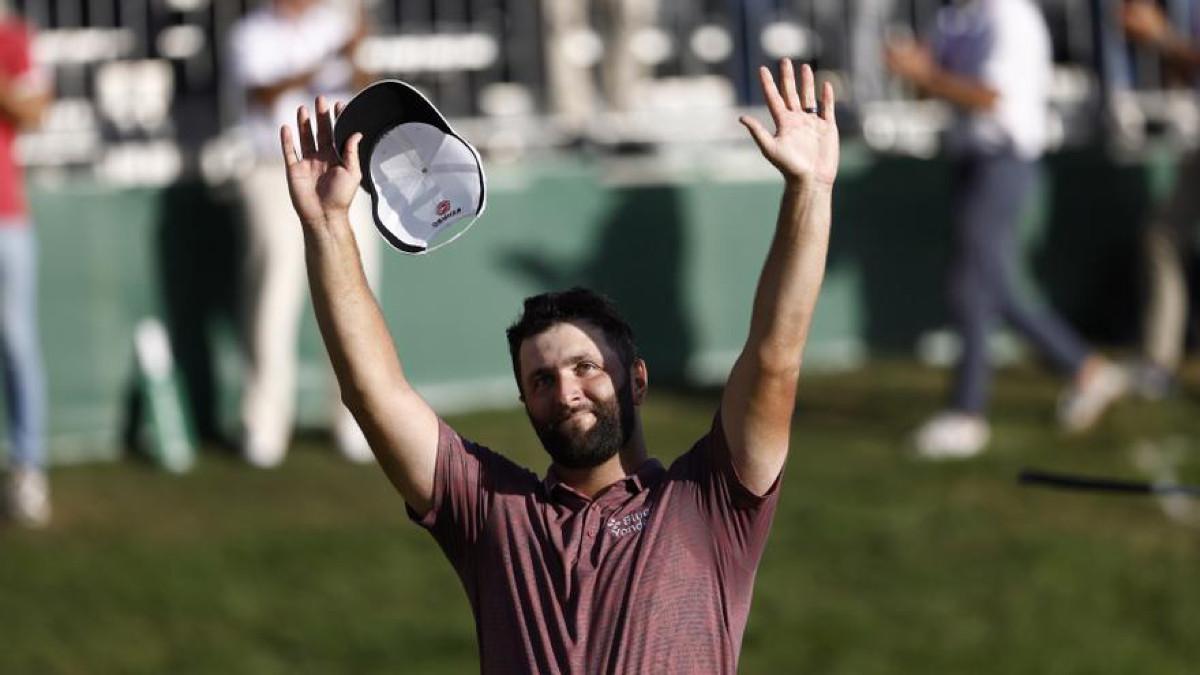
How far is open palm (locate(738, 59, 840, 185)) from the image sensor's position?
3.95 m

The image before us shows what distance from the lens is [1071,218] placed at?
1141 cm

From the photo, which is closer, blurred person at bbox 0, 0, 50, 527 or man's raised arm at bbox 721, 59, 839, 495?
man's raised arm at bbox 721, 59, 839, 495

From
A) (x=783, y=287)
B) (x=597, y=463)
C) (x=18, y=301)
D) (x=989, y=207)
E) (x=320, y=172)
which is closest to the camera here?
(x=783, y=287)

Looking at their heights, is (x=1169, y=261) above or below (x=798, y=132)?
below

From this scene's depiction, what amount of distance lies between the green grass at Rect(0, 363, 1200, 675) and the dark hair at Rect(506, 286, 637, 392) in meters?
3.83

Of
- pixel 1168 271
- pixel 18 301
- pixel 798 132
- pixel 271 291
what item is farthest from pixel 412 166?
pixel 1168 271

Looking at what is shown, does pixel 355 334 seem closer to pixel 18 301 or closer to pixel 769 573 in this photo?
pixel 769 573

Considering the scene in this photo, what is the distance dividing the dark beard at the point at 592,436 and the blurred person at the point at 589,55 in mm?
7333

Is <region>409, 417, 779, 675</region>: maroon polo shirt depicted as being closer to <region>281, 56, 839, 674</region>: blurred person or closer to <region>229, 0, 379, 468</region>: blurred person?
<region>281, 56, 839, 674</region>: blurred person

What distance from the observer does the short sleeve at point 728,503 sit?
13.3ft

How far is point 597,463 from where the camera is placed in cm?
407

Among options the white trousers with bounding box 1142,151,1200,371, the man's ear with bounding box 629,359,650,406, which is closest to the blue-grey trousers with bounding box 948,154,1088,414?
the white trousers with bounding box 1142,151,1200,371

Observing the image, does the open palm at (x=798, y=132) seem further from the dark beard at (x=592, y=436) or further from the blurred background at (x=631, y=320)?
A: the blurred background at (x=631, y=320)

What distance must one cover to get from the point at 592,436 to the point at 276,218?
224 inches
